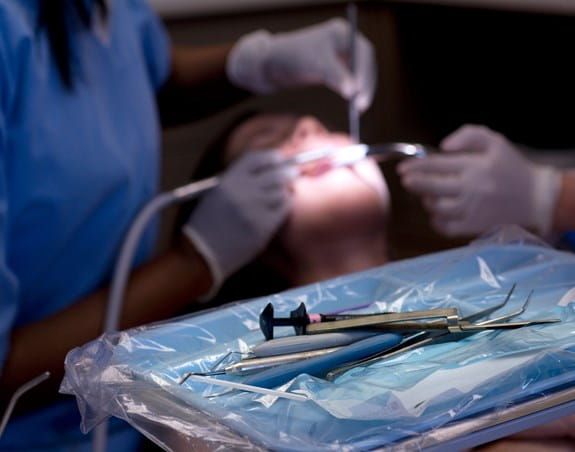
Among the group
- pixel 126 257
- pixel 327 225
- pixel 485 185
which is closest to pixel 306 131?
pixel 327 225

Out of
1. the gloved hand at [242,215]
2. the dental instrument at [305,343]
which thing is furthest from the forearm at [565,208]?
the dental instrument at [305,343]

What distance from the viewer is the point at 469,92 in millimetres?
1977

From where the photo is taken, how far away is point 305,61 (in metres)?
1.67

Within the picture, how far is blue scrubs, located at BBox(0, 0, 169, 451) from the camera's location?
1.16 m

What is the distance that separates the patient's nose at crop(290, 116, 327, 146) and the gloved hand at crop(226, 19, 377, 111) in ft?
A: 0.35

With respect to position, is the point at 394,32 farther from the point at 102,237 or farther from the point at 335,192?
the point at 102,237

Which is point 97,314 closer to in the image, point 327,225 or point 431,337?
point 327,225

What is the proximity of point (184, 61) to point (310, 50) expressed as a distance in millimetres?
292

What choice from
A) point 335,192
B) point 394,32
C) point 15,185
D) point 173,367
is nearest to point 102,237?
point 15,185

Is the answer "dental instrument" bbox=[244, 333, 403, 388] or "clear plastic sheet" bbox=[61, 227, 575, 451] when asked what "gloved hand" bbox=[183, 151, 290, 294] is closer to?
"clear plastic sheet" bbox=[61, 227, 575, 451]

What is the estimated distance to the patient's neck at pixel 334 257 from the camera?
1.49 metres

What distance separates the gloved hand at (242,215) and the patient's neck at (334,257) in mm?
73

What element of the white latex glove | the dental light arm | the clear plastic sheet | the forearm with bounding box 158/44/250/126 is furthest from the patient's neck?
the clear plastic sheet

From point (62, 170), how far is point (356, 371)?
732 millimetres
